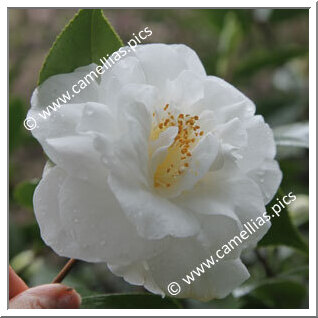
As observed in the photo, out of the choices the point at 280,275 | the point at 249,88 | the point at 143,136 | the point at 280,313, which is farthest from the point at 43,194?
the point at 249,88

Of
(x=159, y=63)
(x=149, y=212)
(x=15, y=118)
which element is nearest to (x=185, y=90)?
(x=159, y=63)

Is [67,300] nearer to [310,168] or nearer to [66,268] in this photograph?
[66,268]

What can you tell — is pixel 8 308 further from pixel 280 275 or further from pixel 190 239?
pixel 280 275

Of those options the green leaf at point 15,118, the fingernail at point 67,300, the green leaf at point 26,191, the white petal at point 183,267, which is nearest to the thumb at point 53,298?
the fingernail at point 67,300

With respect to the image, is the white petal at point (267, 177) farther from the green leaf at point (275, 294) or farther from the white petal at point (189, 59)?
the green leaf at point (275, 294)

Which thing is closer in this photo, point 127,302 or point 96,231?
point 96,231

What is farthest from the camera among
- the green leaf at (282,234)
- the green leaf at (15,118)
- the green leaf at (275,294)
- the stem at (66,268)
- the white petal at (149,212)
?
the green leaf at (15,118)

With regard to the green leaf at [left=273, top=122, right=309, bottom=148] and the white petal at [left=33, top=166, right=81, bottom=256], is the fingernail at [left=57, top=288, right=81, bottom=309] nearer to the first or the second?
the white petal at [left=33, top=166, right=81, bottom=256]
